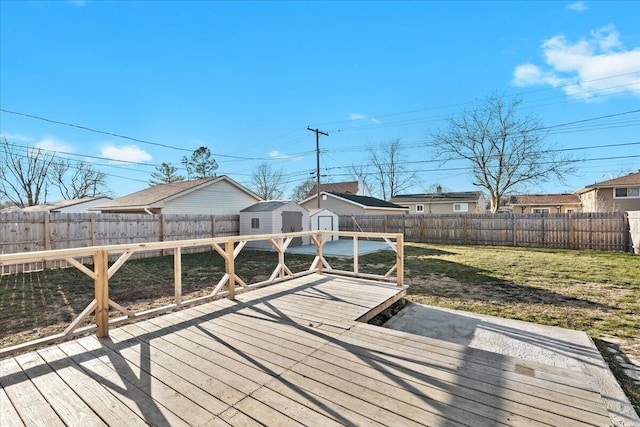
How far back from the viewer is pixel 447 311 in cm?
498

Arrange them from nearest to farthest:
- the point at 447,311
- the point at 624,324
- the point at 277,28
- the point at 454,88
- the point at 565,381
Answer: the point at 565,381 < the point at 624,324 < the point at 447,311 < the point at 277,28 < the point at 454,88

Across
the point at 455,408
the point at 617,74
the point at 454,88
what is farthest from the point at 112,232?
the point at 617,74

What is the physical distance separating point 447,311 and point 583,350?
1.79 m

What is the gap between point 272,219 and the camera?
47.7 ft

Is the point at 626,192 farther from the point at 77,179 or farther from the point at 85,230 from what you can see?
the point at 77,179

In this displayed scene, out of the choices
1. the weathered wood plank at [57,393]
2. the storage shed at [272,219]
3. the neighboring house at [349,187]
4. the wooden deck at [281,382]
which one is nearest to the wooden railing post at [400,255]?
the wooden deck at [281,382]

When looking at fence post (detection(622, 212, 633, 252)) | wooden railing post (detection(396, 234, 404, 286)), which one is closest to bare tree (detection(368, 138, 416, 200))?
fence post (detection(622, 212, 633, 252))

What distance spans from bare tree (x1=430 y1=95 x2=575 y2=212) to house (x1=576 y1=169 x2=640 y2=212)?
2.38 metres

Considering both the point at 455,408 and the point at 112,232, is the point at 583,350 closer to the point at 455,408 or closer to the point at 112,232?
the point at 455,408

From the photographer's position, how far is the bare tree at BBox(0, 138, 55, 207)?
92.1 ft

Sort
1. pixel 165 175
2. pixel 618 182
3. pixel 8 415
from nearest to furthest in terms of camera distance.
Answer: pixel 8 415 < pixel 618 182 < pixel 165 175

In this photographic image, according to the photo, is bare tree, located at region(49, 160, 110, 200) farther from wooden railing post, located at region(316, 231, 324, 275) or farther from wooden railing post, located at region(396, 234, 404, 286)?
wooden railing post, located at region(396, 234, 404, 286)

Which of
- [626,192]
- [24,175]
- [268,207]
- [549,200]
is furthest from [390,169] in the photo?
[24,175]

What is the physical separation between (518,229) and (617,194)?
36.0 feet
